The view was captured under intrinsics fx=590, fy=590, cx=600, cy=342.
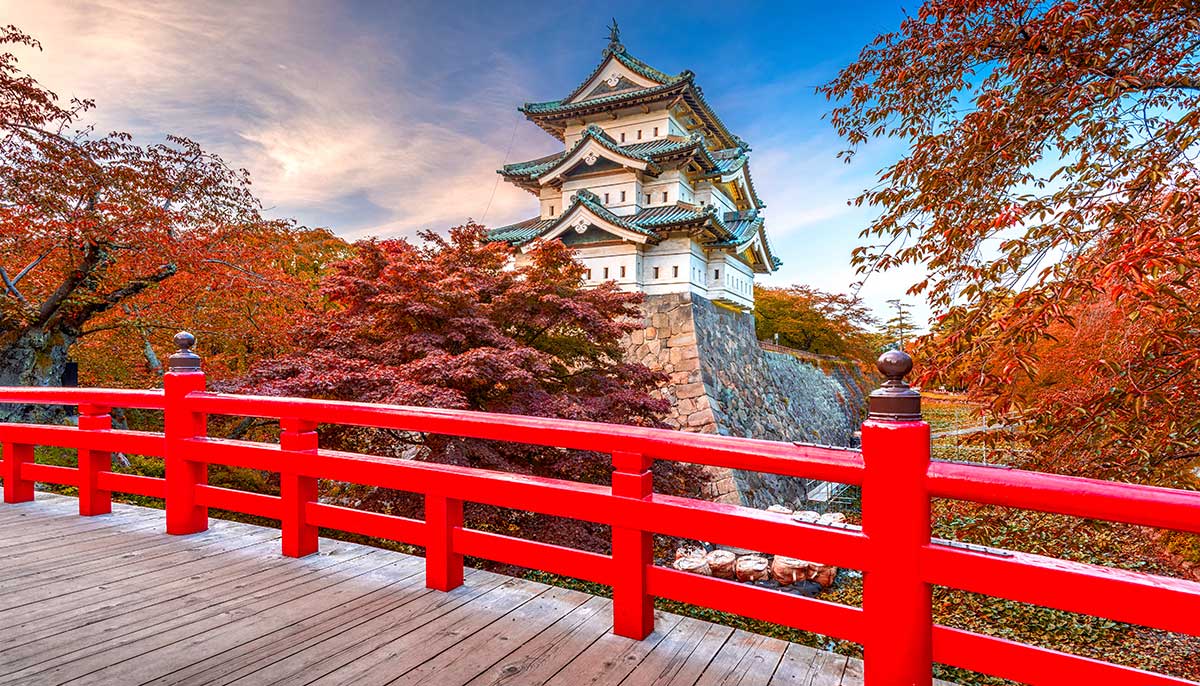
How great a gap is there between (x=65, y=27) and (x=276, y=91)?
107 inches

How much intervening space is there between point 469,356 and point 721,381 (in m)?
9.14

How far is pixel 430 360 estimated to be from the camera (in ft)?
18.7

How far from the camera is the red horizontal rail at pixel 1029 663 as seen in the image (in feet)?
4.63

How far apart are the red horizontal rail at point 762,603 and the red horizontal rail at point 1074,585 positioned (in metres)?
0.30

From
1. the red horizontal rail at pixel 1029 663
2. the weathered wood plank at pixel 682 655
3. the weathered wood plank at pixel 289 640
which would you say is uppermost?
the red horizontal rail at pixel 1029 663

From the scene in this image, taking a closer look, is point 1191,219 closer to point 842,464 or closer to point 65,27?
point 842,464

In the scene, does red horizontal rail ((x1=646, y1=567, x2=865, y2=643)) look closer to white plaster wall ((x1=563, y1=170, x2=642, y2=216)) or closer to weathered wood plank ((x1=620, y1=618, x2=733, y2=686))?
weathered wood plank ((x1=620, y1=618, x2=733, y2=686))

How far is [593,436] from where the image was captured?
2.16 m

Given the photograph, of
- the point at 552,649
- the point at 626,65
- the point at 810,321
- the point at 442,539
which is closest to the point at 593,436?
the point at 552,649

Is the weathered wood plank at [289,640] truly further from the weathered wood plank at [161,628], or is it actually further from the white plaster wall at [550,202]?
the white plaster wall at [550,202]

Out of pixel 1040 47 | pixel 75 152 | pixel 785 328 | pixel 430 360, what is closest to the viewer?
pixel 1040 47

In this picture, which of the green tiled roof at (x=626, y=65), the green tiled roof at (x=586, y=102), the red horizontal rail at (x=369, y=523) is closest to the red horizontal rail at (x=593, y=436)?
the red horizontal rail at (x=369, y=523)

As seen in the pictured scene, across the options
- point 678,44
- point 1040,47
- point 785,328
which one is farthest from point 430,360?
point 785,328

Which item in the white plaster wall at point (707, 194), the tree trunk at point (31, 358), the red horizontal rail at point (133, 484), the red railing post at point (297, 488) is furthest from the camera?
the white plaster wall at point (707, 194)
